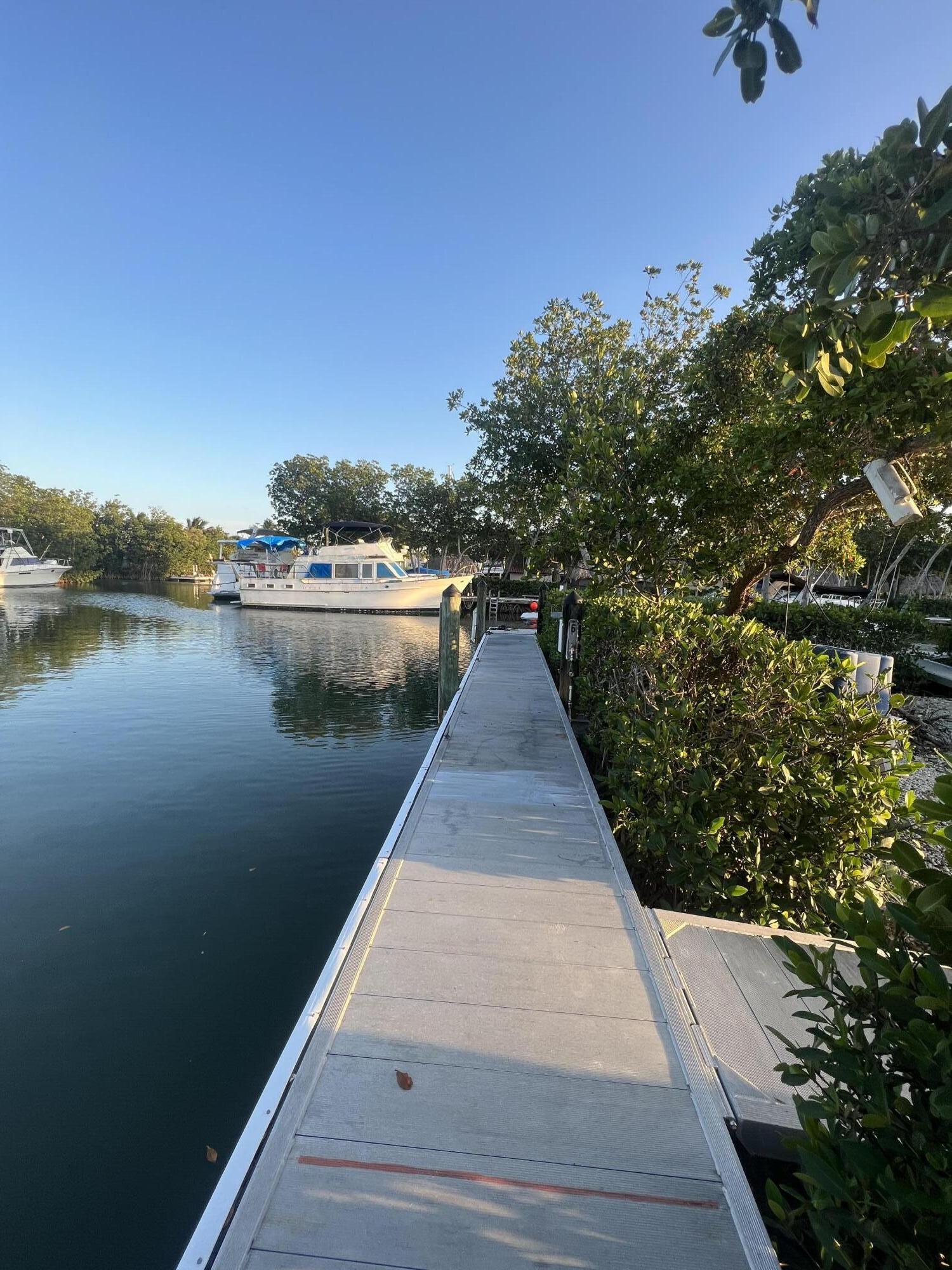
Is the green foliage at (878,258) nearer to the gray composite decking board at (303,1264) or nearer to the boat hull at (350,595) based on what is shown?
the gray composite decking board at (303,1264)

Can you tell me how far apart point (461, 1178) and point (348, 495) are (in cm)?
4440

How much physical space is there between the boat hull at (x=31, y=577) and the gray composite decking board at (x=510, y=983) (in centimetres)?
5570

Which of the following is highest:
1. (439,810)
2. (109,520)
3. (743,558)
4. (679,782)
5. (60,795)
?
(109,520)

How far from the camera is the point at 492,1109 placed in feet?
6.21

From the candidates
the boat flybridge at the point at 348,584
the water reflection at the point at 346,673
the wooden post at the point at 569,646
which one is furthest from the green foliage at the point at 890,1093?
the boat flybridge at the point at 348,584

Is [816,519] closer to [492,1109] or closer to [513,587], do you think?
[492,1109]

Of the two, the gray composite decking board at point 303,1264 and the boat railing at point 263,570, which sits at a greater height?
the boat railing at point 263,570

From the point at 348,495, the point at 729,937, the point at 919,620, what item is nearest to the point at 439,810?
the point at 729,937

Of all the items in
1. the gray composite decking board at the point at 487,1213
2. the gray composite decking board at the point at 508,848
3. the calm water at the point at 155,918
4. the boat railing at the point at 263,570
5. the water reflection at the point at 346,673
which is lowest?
the calm water at the point at 155,918

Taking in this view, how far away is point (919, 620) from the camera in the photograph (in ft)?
34.3

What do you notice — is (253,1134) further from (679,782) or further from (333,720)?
(333,720)

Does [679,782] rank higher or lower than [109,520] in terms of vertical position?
lower

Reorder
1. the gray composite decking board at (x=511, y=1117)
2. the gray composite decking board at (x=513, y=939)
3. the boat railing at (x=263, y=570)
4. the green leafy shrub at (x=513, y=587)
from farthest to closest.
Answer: the boat railing at (x=263, y=570)
the green leafy shrub at (x=513, y=587)
the gray composite decking board at (x=513, y=939)
the gray composite decking board at (x=511, y=1117)

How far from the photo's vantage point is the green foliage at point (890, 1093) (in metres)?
0.96
